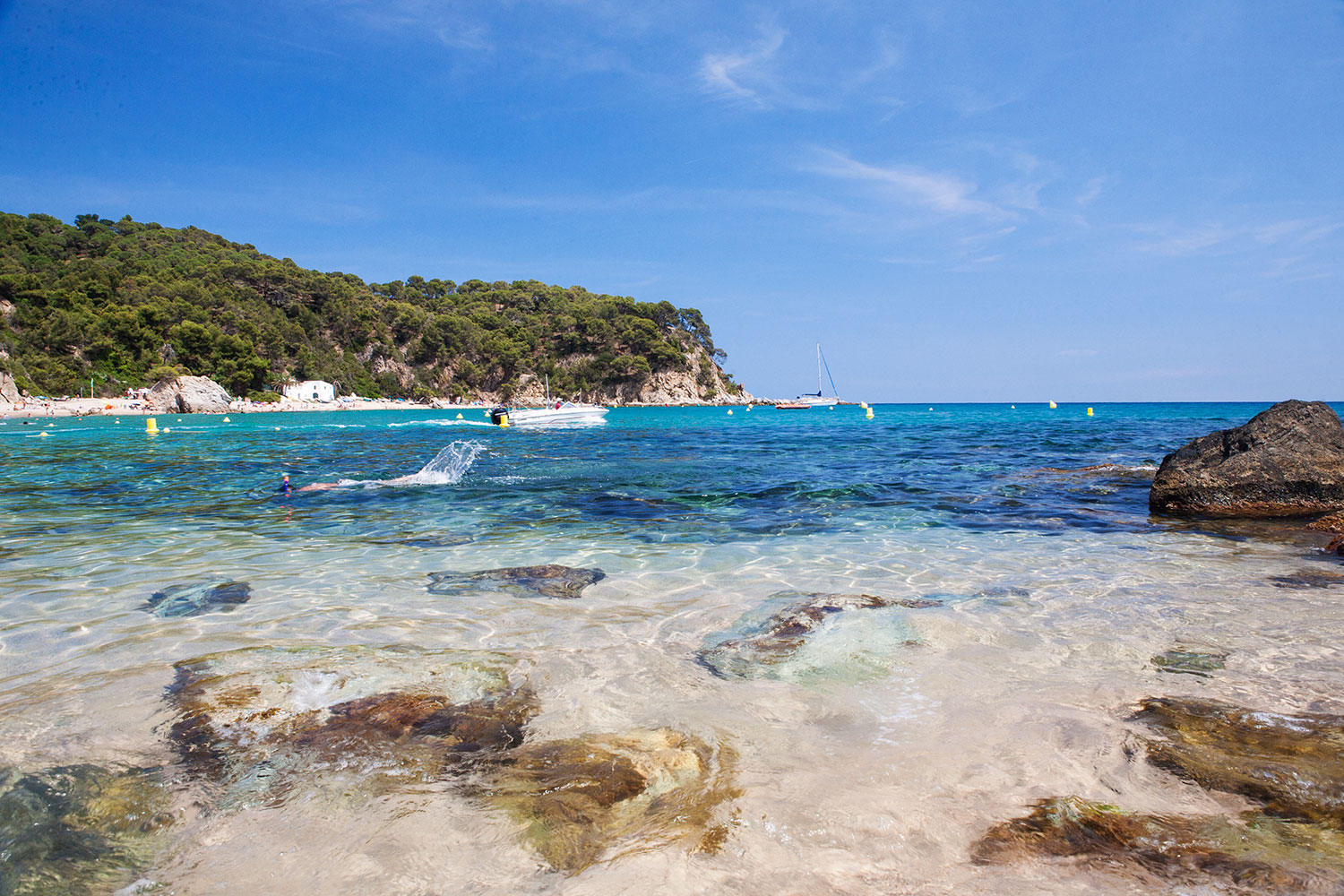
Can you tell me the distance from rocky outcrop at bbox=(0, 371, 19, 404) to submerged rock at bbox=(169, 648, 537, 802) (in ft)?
251

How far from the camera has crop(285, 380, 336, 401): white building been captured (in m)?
80.3

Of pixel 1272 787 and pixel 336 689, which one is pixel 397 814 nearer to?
pixel 336 689

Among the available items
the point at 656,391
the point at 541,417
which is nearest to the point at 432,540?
the point at 541,417

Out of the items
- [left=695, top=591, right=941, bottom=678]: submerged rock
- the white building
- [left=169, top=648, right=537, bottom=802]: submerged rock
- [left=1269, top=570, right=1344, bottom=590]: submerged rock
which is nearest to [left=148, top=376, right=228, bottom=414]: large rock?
the white building

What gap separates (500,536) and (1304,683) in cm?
709

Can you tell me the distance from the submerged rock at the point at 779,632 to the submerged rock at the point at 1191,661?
57.8 inches

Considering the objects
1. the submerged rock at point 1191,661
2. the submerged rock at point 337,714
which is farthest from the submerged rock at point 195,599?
the submerged rock at point 1191,661

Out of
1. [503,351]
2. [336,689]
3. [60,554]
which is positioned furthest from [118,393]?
[336,689]

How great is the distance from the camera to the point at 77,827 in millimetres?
2301

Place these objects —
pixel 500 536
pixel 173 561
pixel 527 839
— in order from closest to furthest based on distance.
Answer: pixel 527 839 → pixel 173 561 → pixel 500 536

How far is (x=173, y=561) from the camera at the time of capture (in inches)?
264

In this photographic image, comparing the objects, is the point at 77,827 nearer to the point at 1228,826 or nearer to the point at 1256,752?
the point at 1228,826

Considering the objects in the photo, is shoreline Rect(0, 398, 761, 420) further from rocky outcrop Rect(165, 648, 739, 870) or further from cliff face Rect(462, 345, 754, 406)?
rocky outcrop Rect(165, 648, 739, 870)

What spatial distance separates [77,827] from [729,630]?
3386 millimetres
